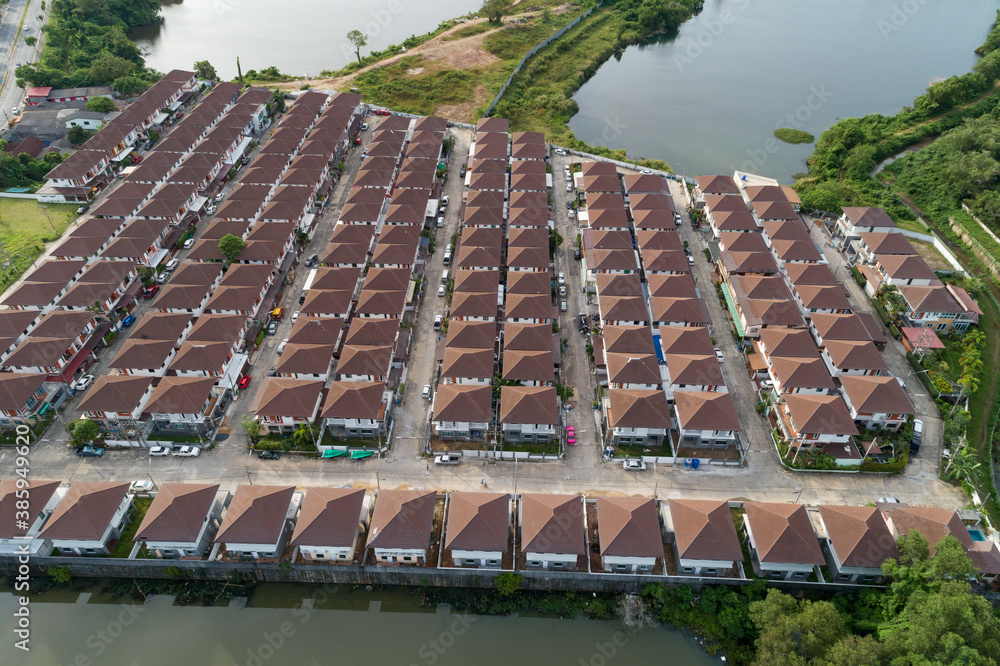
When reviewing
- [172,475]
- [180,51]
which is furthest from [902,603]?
[180,51]

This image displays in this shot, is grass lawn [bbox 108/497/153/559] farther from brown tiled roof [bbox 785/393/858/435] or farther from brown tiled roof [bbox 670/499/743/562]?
brown tiled roof [bbox 785/393/858/435]

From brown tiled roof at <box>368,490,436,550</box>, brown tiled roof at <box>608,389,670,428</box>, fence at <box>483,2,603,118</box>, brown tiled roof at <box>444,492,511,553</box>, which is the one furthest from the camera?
fence at <box>483,2,603,118</box>

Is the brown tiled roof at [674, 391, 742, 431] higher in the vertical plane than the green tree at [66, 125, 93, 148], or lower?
lower

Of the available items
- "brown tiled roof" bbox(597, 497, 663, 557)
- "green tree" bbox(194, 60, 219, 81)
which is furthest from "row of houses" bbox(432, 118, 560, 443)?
"green tree" bbox(194, 60, 219, 81)

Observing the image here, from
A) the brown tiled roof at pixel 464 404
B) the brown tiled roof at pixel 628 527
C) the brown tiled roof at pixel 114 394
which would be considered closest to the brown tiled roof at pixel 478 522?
the brown tiled roof at pixel 628 527

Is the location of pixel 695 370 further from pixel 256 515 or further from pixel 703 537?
pixel 256 515

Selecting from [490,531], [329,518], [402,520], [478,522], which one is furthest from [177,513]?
[490,531]

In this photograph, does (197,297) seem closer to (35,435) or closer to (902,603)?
(35,435)
